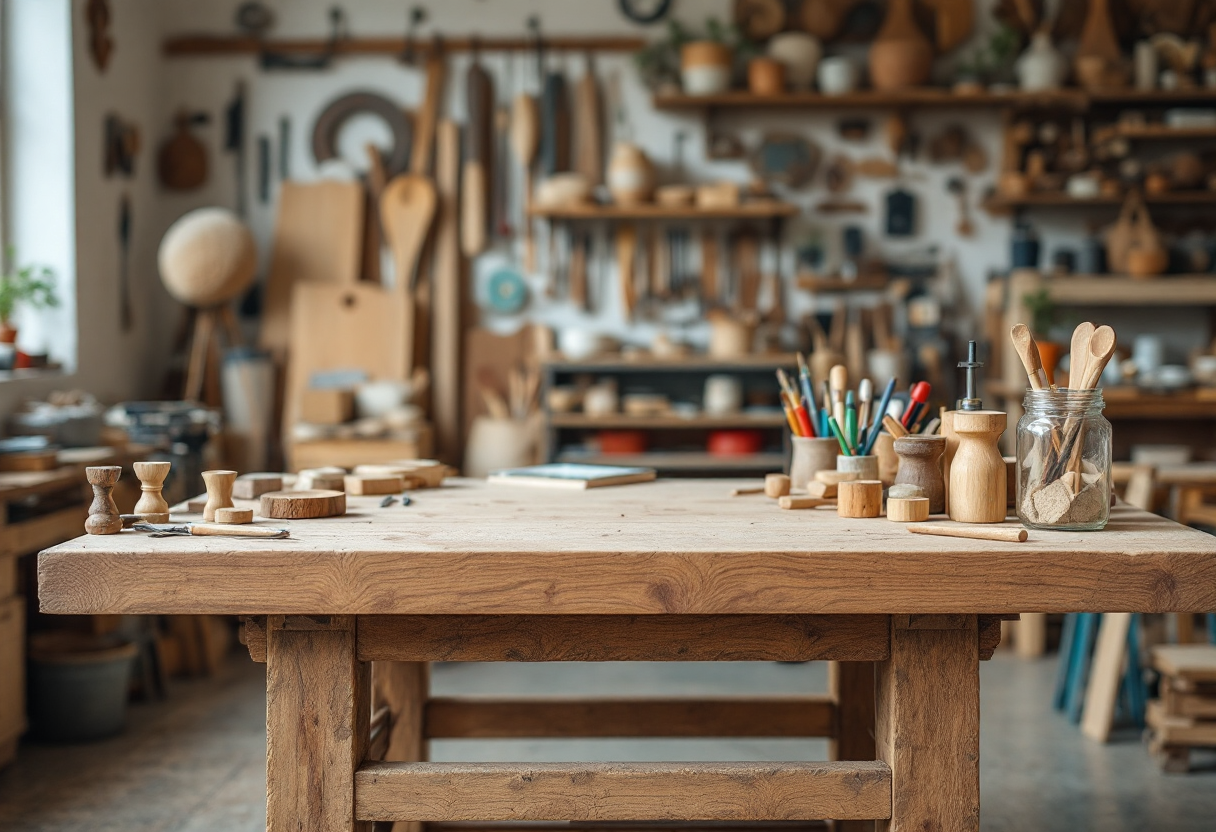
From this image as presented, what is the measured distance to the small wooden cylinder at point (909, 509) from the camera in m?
2.06

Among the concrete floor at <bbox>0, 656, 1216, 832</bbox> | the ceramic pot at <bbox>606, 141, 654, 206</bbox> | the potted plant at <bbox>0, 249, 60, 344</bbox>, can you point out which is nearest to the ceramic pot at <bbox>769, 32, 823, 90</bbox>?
the ceramic pot at <bbox>606, 141, 654, 206</bbox>

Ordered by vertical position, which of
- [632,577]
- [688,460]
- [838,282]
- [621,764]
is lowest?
[621,764]

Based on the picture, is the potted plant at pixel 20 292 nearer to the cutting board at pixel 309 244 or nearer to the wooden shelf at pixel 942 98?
the cutting board at pixel 309 244

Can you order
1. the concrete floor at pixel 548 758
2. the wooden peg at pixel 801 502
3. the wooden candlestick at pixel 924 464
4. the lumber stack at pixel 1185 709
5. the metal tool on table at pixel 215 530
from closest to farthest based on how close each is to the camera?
1. the metal tool on table at pixel 215 530
2. the wooden candlestick at pixel 924 464
3. the wooden peg at pixel 801 502
4. the concrete floor at pixel 548 758
5. the lumber stack at pixel 1185 709

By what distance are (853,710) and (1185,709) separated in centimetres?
143

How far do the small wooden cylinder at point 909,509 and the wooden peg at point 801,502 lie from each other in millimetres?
250

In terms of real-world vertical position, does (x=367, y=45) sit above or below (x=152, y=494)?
above

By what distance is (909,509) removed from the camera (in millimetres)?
2062

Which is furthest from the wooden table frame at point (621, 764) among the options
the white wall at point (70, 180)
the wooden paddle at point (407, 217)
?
the wooden paddle at point (407, 217)

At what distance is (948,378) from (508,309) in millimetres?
2173

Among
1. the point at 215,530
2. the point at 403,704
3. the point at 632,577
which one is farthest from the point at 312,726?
the point at 403,704

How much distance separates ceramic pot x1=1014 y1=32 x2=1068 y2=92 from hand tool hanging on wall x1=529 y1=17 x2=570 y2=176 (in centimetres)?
219

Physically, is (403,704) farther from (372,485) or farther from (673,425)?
(673,425)

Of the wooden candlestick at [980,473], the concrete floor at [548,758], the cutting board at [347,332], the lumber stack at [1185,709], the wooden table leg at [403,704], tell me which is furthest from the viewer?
the cutting board at [347,332]
